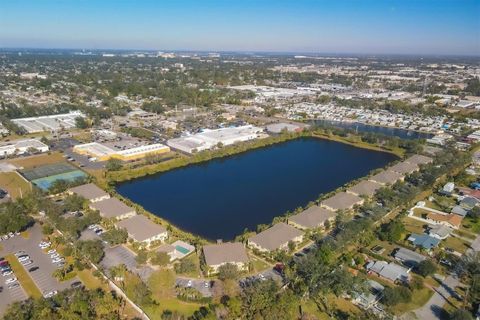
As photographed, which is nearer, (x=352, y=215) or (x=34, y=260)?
(x=34, y=260)

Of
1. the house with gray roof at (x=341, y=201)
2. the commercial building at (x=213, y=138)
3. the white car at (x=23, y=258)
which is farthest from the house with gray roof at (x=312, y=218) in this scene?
the commercial building at (x=213, y=138)

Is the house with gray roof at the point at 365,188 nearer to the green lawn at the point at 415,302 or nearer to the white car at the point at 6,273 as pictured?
the green lawn at the point at 415,302

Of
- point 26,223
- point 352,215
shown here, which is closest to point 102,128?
point 26,223

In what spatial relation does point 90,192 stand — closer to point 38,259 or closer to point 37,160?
point 38,259

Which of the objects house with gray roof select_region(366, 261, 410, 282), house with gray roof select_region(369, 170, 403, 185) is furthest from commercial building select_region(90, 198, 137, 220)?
house with gray roof select_region(369, 170, 403, 185)

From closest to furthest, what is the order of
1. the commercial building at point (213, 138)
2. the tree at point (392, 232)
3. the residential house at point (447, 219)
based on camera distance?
the tree at point (392, 232) → the residential house at point (447, 219) → the commercial building at point (213, 138)

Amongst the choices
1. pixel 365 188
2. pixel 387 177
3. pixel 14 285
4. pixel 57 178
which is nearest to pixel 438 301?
pixel 365 188

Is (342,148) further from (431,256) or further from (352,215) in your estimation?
(431,256)
